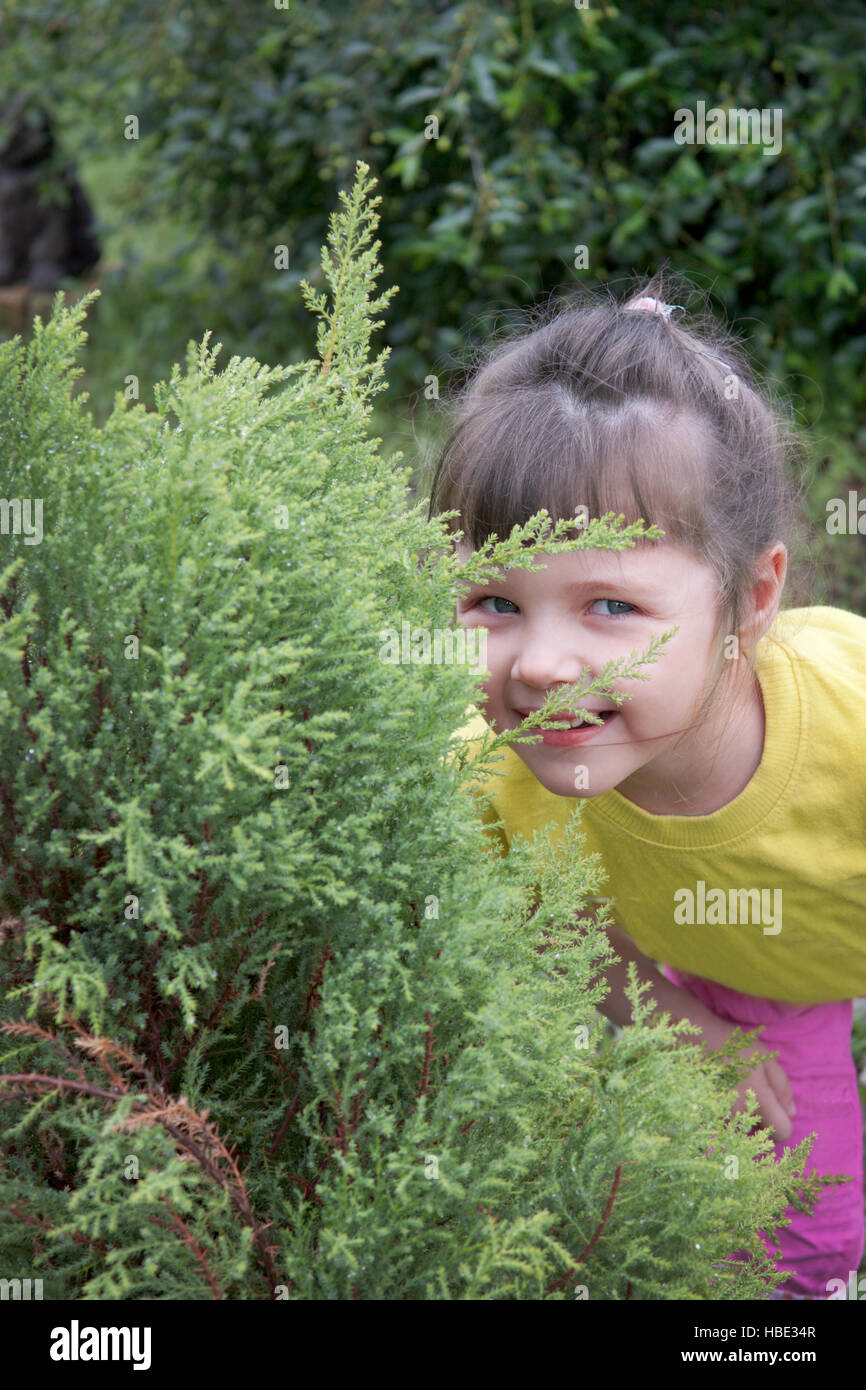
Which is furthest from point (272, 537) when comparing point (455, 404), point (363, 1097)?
point (455, 404)

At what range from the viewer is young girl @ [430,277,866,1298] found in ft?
5.99

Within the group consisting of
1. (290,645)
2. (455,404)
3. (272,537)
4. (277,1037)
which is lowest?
(277,1037)

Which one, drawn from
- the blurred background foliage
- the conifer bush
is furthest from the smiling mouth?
the blurred background foliage

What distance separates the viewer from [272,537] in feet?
4.19

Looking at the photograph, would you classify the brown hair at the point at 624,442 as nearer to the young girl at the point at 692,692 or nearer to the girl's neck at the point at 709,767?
the young girl at the point at 692,692

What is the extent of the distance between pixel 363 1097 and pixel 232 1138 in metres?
0.17

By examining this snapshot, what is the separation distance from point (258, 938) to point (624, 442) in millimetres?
932

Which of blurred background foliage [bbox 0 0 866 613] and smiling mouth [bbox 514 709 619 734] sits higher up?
blurred background foliage [bbox 0 0 866 613]

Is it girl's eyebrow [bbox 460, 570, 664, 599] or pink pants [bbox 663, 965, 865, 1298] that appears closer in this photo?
girl's eyebrow [bbox 460, 570, 664, 599]

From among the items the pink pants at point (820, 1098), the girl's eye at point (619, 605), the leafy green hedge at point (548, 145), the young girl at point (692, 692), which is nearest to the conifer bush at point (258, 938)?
the young girl at point (692, 692)

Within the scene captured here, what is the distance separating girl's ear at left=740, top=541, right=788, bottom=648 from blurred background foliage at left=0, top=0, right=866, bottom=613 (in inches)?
92.0

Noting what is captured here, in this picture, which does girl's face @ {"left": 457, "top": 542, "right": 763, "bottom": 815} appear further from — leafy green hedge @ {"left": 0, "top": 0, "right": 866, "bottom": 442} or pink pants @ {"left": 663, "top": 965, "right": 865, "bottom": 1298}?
leafy green hedge @ {"left": 0, "top": 0, "right": 866, "bottom": 442}

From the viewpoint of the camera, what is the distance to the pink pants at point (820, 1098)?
252 cm
